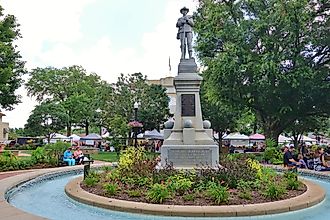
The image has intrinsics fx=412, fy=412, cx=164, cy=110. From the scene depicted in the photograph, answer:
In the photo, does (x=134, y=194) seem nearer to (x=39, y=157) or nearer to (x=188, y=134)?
(x=188, y=134)

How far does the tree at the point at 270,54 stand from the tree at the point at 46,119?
85.4ft

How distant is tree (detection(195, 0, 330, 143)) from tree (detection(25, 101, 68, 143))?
2604cm

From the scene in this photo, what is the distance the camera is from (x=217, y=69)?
27344mm

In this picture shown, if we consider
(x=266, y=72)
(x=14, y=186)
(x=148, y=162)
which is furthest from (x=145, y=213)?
(x=266, y=72)

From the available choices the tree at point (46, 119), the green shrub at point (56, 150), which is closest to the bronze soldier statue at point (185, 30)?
the green shrub at point (56, 150)

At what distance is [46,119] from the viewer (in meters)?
50.6

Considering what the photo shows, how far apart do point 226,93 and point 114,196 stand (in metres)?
19.8

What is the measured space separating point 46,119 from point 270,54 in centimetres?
3270

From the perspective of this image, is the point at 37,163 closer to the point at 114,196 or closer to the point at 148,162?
the point at 148,162

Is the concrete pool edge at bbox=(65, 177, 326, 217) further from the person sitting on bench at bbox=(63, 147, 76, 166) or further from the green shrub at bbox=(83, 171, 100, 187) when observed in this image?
the person sitting on bench at bbox=(63, 147, 76, 166)

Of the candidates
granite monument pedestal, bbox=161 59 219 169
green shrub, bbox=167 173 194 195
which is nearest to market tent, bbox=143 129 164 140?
granite monument pedestal, bbox=161 59 219 169

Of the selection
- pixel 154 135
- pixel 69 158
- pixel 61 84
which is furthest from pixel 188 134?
pixel 61 84

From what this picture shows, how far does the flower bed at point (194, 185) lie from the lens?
985 cm

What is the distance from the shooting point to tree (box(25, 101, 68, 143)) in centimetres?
4988
